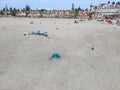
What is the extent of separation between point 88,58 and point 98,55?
48.3 inches

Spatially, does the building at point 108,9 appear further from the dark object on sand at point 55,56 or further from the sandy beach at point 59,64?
the dark object on sand at point 55,56

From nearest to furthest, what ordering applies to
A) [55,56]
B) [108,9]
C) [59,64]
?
1. [59,64]
2. [55,56]
3. [108,9]

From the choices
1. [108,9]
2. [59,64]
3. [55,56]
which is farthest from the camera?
[108,9]

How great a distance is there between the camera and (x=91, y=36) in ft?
67.7

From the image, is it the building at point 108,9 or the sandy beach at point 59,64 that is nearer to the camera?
the sandy beach at point 59,64

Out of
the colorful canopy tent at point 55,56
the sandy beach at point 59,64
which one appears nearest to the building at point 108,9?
the sandy beach at point 59,64

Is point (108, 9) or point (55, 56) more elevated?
point (108, 9)

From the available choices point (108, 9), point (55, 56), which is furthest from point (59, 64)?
point (108, 9)

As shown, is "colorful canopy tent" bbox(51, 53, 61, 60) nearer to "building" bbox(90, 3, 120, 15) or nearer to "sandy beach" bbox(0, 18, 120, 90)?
"sandy beach" bbox(0, 18, 120, 90)

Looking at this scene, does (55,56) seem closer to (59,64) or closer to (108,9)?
(59,64)

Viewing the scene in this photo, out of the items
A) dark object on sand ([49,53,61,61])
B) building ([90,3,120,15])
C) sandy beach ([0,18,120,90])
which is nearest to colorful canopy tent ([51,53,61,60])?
dark object on sand ([49,53,61,61])

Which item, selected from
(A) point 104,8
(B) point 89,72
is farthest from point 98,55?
(A) point 104,8

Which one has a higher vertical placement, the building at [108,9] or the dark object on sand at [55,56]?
the building at [108,9]

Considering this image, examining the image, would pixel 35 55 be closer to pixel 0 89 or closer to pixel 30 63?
pixel 30 63
